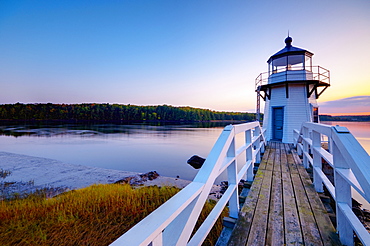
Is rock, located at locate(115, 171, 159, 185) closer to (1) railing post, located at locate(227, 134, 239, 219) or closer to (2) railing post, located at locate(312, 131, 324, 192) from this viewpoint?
(1) railing post, located at locate(227, 134, 239, 219)

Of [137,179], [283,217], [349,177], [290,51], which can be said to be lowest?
[137,179]

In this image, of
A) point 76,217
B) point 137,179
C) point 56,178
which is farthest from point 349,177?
point 56,178

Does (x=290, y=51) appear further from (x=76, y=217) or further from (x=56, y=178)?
(x=56, y=178)

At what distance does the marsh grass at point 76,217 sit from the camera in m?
3.89

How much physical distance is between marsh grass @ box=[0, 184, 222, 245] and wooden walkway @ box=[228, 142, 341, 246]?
4.73ft

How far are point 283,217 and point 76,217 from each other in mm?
5222

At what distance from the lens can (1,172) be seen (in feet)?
34.5

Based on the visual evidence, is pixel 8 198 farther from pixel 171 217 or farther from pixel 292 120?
pixel 292 120

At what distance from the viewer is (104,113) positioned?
9994cm

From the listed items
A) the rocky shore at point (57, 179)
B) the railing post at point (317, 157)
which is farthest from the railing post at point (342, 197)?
the rocky shore at point (57, 179)

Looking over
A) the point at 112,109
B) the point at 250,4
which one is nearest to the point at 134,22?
the point at 250,4

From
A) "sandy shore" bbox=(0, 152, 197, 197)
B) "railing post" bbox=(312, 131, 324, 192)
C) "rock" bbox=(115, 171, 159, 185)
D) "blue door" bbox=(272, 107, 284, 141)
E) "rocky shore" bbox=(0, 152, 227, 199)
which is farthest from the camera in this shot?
"blue door" bbox=(272, 107, 284, 141)

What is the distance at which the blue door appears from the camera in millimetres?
10775

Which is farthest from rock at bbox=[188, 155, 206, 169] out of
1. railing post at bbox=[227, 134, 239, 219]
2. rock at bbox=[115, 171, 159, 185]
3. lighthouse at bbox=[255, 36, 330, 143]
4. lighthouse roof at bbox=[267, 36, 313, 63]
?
railing post at bbox=[227, 134, 239, 219]
